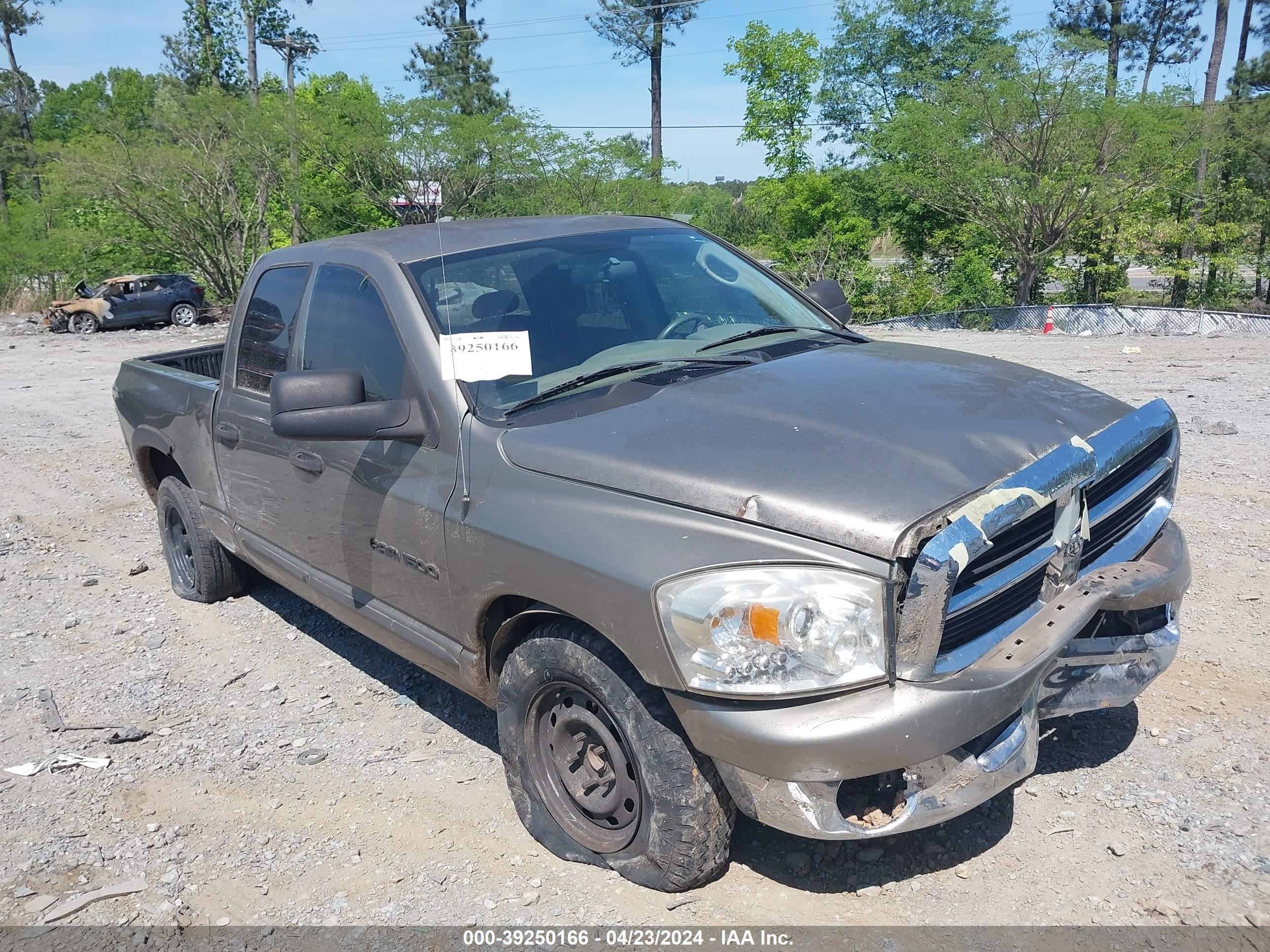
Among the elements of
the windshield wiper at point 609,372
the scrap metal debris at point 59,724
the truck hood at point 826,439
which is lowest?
the scrap metal debris at point 59,724

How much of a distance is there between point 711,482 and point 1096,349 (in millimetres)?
13365

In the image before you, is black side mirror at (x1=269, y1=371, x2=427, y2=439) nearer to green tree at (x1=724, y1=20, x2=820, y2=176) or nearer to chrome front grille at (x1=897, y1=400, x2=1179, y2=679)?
chrome front grille at (x1=897, y1=400, x2=1179, y2=679)

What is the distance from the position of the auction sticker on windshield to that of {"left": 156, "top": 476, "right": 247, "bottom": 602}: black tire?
2.58 meters

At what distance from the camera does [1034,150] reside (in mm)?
20750

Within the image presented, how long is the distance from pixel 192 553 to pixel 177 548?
33 cm

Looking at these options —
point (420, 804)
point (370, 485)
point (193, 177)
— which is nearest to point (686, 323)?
point (370, 485)

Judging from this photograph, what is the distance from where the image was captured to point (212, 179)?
27438 millimetres

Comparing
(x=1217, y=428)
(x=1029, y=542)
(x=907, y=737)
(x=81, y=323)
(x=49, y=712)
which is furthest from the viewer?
(x=81, y=323)

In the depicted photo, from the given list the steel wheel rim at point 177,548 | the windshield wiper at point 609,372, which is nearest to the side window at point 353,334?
the windshield wiper at point 609,372

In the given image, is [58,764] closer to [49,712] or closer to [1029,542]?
[49,712]

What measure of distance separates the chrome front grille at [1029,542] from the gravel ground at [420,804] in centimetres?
81

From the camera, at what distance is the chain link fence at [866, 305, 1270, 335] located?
1738 centimetres

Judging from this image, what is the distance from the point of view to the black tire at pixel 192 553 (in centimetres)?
527

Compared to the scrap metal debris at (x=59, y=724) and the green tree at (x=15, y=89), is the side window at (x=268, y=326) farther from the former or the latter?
the green tree at (x=15, y=89)
